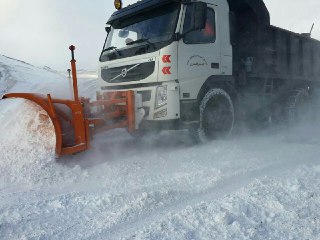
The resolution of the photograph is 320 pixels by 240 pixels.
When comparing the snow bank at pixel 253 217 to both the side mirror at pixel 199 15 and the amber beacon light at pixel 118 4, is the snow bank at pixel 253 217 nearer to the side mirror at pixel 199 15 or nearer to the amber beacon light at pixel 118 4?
the side mirror at pixel 199 15

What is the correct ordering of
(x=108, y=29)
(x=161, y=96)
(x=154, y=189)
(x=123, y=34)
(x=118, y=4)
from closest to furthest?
1. (x=154, y=189)
2. (x=161, y=96)
3. (x=123, y=34)
4. (x=118, y=4)
5. (x=108, y=29)

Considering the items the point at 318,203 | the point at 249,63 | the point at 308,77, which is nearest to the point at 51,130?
the point at 318,203

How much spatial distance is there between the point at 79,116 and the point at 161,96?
133 cm

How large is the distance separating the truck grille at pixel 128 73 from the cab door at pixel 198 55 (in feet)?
1.66

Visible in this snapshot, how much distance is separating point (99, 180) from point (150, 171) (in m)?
0.66

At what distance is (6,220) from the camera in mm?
2514

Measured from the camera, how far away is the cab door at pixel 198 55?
4797mm

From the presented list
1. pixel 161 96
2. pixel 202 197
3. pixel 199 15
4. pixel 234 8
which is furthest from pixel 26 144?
pixel 234 8

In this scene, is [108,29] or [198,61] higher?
[108,29]

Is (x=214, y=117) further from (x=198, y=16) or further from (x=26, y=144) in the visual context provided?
(x=26, y=144)

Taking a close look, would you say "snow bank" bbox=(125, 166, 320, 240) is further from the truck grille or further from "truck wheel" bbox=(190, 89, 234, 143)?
the truck grille

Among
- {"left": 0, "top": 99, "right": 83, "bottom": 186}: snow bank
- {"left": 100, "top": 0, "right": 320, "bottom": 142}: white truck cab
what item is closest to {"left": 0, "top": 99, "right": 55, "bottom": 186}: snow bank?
{"left": 0, "top": 99, "right": 83, "bottom": 186}: snow bank

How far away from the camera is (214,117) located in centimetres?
536

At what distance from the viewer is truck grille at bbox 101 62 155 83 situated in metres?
4.84
